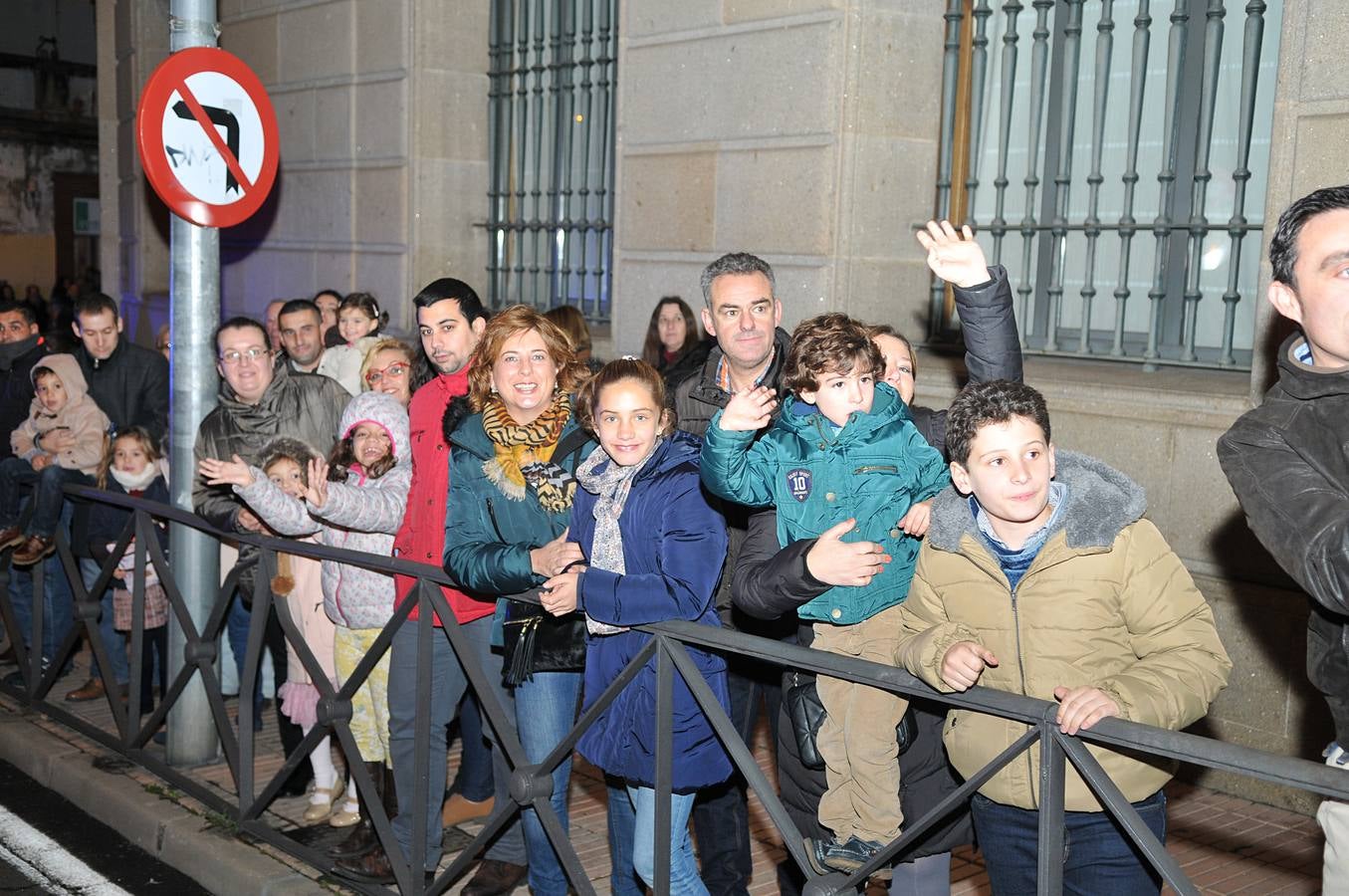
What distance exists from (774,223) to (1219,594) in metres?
3.05

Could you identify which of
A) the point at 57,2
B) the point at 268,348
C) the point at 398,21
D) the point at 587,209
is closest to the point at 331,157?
the point at 398,21

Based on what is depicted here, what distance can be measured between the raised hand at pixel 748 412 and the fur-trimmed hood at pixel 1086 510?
0.53 metres

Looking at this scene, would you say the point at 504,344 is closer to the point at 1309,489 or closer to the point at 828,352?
the point at 828,352

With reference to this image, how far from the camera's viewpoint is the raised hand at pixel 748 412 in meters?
3.44

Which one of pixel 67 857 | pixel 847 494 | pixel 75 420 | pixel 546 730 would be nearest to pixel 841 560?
pixel 847 494

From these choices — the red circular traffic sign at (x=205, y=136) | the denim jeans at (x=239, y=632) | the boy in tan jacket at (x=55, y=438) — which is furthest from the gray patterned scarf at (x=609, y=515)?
the boy in tan jacket at (x=55, y=438)

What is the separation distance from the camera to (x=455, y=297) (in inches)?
194

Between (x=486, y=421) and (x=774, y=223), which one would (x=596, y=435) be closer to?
(x=486, y=421)

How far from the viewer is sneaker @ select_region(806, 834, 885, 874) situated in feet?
11.3

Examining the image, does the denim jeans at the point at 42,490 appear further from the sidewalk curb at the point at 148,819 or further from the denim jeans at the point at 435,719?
the denim jeans at the point at 435,719

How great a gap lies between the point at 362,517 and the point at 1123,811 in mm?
2935

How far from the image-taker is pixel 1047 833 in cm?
286

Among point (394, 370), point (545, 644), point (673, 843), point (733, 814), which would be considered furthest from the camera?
point (394, 370)

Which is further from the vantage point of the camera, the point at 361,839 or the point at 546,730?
the point at 361,839
